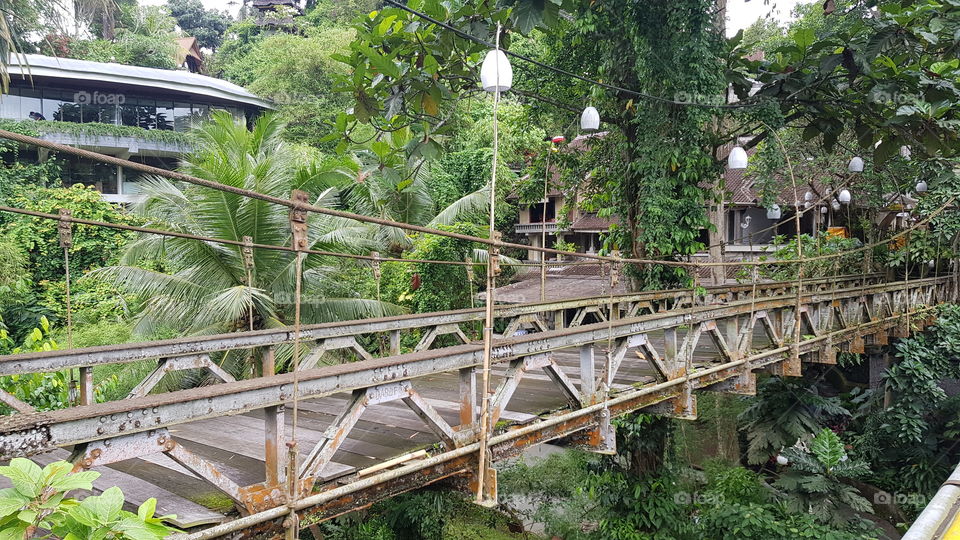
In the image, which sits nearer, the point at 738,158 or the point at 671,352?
the point at 671,352

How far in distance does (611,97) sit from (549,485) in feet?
19.6

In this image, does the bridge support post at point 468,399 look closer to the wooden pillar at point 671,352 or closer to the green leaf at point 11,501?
the green leaf at point 11,501

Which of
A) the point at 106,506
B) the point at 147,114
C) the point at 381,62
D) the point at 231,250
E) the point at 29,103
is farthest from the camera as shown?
the point at 147,114

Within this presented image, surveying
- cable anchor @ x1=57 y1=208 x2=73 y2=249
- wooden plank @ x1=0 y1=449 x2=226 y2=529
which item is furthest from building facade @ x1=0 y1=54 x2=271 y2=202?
wooden plank @ x1=0 y1=449 x2=226 y2=529

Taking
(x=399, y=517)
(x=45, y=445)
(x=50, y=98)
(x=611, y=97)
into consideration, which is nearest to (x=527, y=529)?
(x=399, y=517)

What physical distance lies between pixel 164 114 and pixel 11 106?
379cm

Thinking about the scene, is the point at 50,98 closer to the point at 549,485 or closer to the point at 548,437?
the point at 549,485

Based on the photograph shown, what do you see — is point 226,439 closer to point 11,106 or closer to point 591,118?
point 591,118

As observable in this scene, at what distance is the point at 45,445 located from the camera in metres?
1.84

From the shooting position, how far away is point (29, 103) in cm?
1730

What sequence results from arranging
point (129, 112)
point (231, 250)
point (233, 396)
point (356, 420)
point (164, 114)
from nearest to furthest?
1. point (233, 396)
2. point (356, 420)
3. point (231, 250)
4. point (129, 112)
5. point (164, 114)

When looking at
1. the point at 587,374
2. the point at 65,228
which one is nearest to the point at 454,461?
the point at 587,374

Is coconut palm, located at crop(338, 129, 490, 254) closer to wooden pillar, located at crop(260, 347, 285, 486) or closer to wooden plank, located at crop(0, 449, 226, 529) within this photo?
wooden plank, located at crop(0, 449, 226, 529)

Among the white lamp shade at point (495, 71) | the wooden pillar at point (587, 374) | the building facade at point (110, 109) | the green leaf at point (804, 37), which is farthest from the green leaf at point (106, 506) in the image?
the building facade at point (110, 109)
